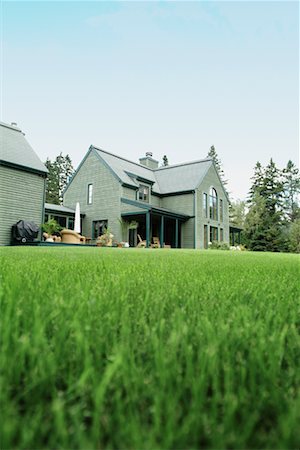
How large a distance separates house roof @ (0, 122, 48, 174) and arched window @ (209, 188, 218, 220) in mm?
13650

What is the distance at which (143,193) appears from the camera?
71.9ft

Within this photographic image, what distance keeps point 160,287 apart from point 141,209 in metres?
17.2

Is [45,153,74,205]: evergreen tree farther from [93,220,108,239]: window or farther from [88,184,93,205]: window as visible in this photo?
[93,220,108,239]: window

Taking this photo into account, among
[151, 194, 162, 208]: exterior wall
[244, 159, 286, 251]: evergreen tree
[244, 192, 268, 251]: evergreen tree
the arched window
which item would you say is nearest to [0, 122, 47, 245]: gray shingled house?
[151, 194, 162, 208]: exterior wall

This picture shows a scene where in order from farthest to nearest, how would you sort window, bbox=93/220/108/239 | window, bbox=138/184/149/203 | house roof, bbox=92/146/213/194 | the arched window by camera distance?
the arched window → window, bbox=138/184/149/203 → house roof, bbox=92/146/213/194 → window, bbox=93/220/108/239

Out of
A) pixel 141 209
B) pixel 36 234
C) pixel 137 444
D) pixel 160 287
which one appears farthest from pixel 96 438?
pixel 141 209

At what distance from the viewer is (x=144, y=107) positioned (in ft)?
101

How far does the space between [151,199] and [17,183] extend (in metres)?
10.3

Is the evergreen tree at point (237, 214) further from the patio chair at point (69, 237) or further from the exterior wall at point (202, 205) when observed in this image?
the patio chair at point (69, 237)

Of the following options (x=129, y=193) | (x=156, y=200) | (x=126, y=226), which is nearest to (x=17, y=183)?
(x=126, y=226)

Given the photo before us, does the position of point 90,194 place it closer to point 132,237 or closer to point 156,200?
point 132,237

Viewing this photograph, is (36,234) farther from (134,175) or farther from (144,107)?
(144,107)

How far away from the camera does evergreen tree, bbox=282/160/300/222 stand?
51344mm

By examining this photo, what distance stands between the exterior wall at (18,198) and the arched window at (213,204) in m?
13.7
